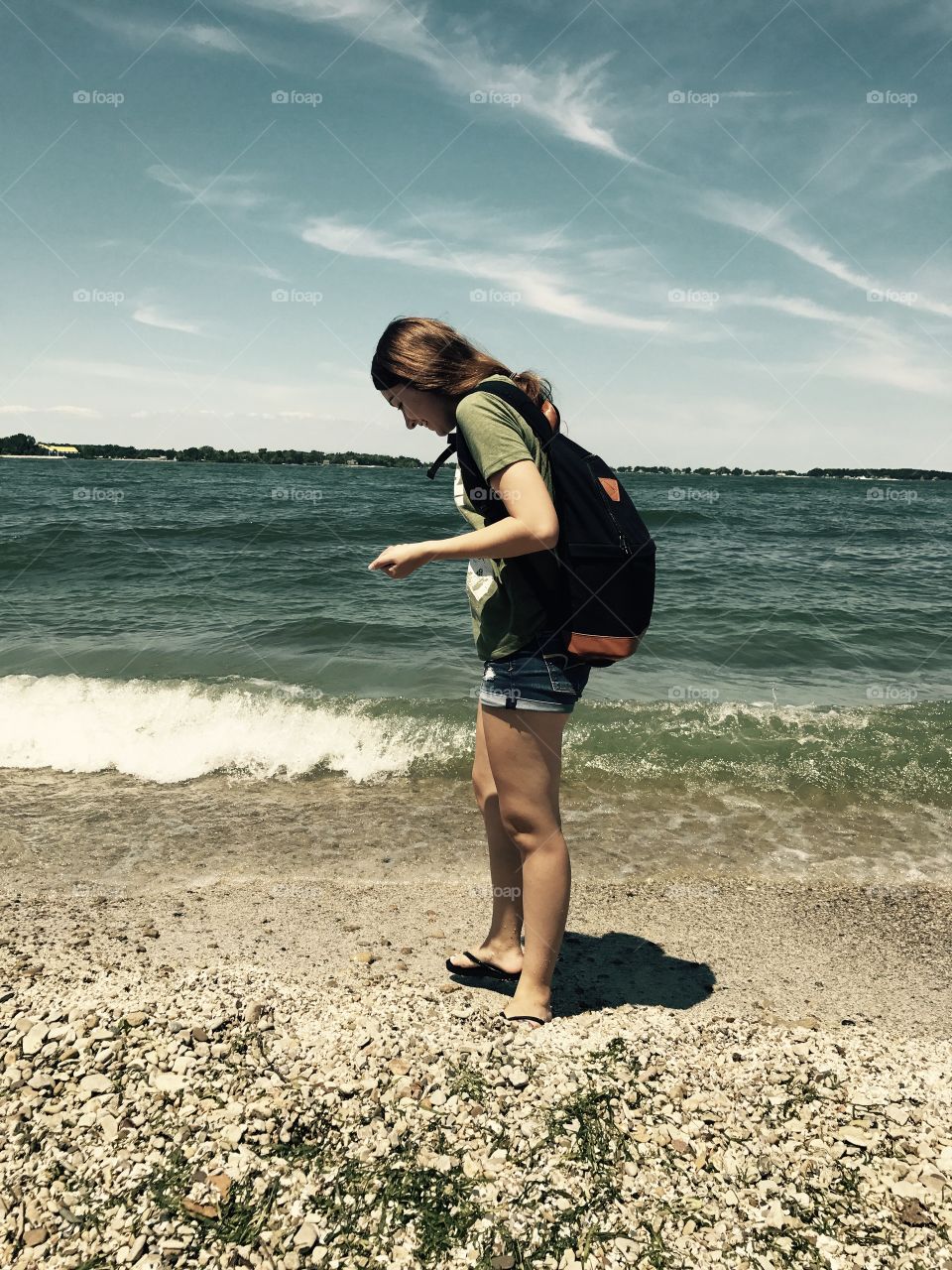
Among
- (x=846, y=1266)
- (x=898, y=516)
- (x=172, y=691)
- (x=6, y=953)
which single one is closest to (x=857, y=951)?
(x=846, y=1266)

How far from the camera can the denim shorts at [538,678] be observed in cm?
231

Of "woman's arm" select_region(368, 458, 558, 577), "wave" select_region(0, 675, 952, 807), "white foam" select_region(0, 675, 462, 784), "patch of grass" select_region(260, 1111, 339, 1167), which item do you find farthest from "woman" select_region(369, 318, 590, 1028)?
"white foam" select_region(0, 675, 462, 784)

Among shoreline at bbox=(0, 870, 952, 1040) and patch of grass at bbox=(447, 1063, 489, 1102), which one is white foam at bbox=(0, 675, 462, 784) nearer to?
shoreline at bbox=(0, 870, 952, 1040)

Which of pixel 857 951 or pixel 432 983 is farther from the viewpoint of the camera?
pixel 857 951

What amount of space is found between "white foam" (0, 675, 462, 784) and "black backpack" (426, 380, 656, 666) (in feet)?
13.8

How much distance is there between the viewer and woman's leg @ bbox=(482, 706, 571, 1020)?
2398 millimetres

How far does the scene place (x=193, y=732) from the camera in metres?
6.81

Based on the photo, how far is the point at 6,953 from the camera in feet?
9.86

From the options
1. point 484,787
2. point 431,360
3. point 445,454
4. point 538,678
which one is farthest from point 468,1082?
point 431,360

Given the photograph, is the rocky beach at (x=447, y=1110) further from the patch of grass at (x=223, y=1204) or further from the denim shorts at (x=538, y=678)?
the denim shorts at (x=538, y=678)

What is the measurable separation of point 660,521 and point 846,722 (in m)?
24.4

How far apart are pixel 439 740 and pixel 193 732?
2.23 metres

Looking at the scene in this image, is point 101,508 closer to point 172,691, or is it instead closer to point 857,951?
point 172,691

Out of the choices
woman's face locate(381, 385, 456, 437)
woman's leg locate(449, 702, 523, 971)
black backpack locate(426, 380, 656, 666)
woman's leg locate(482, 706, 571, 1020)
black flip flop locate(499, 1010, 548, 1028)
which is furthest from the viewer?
woman's leg locate(449, 702, 523, 971)
